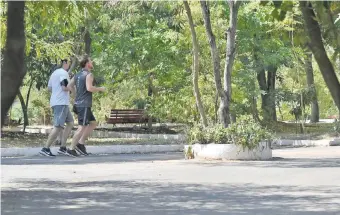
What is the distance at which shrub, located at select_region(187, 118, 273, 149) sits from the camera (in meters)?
13.8

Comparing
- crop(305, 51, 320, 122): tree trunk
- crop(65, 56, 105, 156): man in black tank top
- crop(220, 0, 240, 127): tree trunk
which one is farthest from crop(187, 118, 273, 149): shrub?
crop(305, 51, 320, 122): tree trunk

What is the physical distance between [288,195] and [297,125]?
26087 mm

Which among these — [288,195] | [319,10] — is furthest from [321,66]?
[288,195]

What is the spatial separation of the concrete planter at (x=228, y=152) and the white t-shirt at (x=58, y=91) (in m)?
2.67

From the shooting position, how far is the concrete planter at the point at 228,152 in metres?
13.8

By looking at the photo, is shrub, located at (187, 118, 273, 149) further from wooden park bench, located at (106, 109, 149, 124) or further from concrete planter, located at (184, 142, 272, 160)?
wooden park bench, located at (106, 109, 149, 124)

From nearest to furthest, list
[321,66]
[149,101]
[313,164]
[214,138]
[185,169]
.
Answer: [321,66], [185,169], [313,164], [214,138], [149,101]

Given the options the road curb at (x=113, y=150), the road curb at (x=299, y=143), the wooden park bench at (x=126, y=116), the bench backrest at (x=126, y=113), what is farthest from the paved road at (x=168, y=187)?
the bench backrest at (x=126, y=113)

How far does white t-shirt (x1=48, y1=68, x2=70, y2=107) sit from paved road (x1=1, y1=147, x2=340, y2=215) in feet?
3.55

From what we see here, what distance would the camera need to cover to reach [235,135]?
45.7ft

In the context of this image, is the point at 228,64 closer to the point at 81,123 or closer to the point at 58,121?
the point at 81,123

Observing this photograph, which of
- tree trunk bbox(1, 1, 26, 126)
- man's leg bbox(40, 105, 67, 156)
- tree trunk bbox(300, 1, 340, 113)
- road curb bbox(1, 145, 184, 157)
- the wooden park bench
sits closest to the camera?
tree trunk bbox(300, 1, 340, 113)

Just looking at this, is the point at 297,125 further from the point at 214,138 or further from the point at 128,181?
the point at 128,181

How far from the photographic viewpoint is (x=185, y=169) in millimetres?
11805
